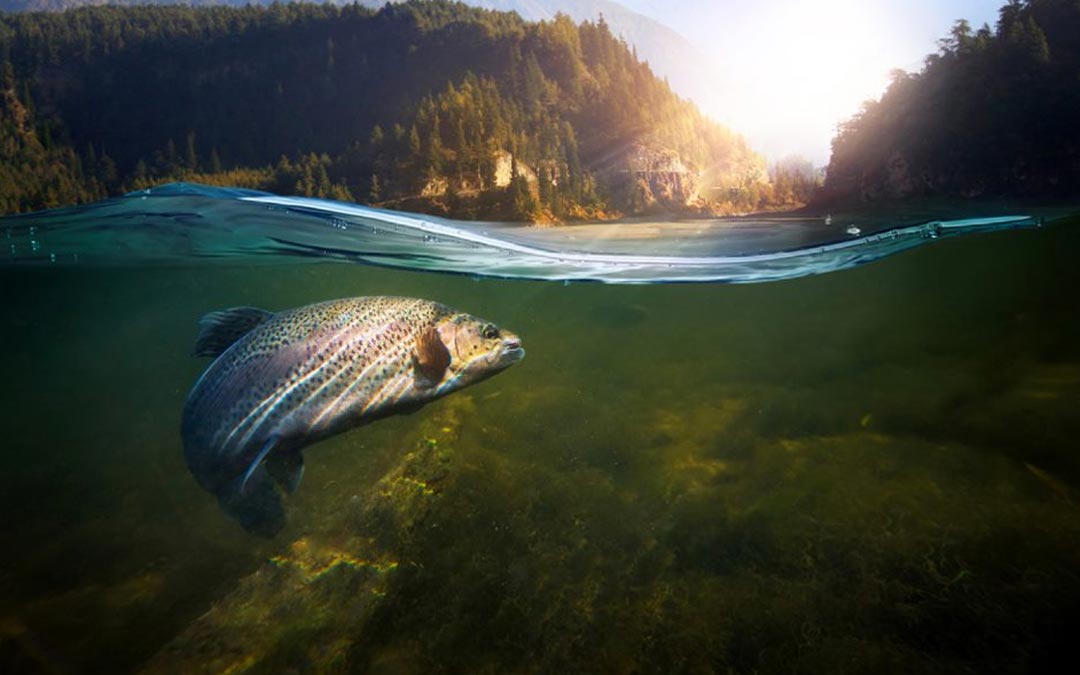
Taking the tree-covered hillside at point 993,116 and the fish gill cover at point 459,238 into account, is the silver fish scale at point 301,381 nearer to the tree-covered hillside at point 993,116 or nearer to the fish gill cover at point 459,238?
the fish gill cover at point 459,238

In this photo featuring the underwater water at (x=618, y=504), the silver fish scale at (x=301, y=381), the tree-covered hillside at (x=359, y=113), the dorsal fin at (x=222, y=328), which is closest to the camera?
the underwater water at (x=618, y=504)

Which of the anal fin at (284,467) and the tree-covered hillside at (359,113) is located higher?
the tree-covered hillside at (359,113)

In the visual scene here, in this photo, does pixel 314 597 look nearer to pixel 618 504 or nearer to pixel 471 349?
pixel 471 349

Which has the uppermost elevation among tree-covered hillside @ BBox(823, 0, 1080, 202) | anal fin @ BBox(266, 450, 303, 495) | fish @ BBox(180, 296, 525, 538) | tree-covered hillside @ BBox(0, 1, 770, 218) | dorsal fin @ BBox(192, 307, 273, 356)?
tree-covered hillside @ BBox(0, 1, 770, 218)

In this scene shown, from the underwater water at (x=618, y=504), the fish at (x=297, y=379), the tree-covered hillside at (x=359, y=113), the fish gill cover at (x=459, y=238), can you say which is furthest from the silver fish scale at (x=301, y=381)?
the tree-covered hillside at (x=359, y=113)

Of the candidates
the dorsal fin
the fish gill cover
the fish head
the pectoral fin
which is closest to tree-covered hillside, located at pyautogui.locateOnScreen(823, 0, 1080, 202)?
the fish gill cover

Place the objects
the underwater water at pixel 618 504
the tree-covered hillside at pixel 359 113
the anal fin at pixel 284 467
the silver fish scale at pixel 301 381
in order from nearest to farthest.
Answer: the underwater water at pixel 618 504, the silver fish scale at pixel 301 381, the anal fin at pixel 284 467, the tree-covered hillside at pixel 359 113

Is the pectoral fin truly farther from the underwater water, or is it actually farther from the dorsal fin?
the underwater water
